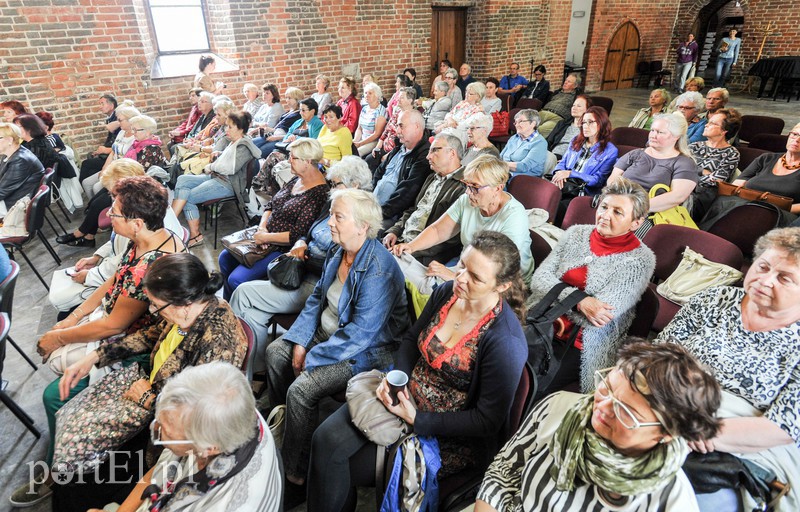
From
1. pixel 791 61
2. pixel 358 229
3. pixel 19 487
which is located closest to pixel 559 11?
pixel 791 61

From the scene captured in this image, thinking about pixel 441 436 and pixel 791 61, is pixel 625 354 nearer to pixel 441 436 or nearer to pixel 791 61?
pixel 441 436

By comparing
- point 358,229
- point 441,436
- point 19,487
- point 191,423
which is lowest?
point 19,487

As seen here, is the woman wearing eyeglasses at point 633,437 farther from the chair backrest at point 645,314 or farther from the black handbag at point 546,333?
the chair backrest at point 645,314

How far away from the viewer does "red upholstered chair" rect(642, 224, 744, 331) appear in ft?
7.68

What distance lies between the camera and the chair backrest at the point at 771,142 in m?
4.27

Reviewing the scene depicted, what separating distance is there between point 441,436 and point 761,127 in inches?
220

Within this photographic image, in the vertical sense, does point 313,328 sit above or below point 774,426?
below

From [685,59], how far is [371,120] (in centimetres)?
996

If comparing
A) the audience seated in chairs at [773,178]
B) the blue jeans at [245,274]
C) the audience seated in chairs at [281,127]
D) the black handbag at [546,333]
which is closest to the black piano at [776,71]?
the audience seated in chairs at [773,178]

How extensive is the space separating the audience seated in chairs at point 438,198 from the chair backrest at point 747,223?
5.62 ft

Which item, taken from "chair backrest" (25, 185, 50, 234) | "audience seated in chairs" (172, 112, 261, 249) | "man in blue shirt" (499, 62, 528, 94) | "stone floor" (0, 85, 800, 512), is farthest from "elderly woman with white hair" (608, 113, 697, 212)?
"man in blue shirt" (499, 62, 528, 94)

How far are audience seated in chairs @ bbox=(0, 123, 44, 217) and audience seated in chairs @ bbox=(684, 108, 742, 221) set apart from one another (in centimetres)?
580

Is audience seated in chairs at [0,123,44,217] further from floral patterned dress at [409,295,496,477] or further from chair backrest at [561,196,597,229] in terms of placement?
chair backrest at [561,196,597,229]

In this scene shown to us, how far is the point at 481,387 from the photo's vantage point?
5.19ft
